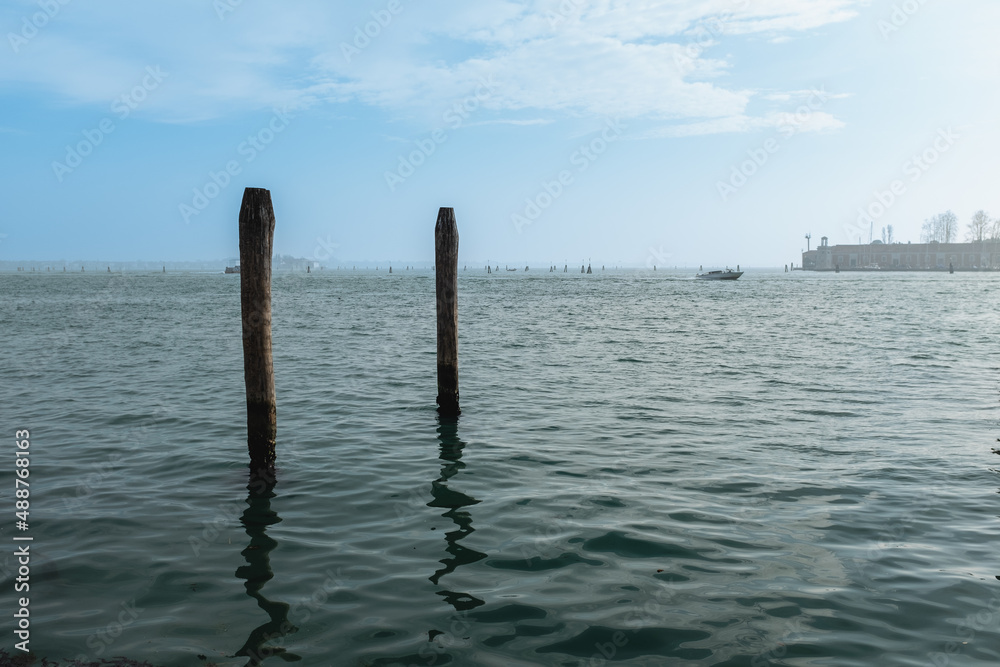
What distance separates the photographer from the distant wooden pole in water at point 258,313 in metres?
7.68

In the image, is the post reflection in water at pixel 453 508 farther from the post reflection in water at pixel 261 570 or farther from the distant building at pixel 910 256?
the distant building at pixel 910 256

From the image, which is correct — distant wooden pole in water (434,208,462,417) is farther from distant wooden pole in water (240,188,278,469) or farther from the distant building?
the distant building

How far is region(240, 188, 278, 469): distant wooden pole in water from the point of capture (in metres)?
7.68

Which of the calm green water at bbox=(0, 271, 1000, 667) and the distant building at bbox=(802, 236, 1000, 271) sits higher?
the distant building at bbox=(802, 236, 1000, 271)

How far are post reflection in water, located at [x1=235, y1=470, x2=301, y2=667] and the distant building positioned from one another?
599 feet

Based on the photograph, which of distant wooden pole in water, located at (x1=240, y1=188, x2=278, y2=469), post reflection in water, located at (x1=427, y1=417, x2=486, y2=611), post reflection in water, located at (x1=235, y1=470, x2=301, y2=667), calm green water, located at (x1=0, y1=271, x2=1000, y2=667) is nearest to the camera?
post reflection in water, located at (x1=235, y1=470, x2=301, y2=667)

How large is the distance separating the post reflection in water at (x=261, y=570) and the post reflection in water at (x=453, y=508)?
48.0 inches

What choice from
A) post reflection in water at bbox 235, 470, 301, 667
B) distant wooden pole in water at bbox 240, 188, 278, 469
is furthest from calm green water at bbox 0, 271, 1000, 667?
distant wooden pole in water at bbox 240, 188, 278, 469

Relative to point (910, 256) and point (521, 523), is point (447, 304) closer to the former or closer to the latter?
point (521, 523)

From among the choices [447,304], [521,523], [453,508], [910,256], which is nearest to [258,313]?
[453,508]

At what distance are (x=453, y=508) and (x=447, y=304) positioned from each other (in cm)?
453

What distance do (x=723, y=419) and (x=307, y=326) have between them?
80.3 feet

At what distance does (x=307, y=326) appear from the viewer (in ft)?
105

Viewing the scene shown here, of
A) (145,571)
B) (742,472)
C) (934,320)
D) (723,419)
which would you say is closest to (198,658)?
(145,571)
